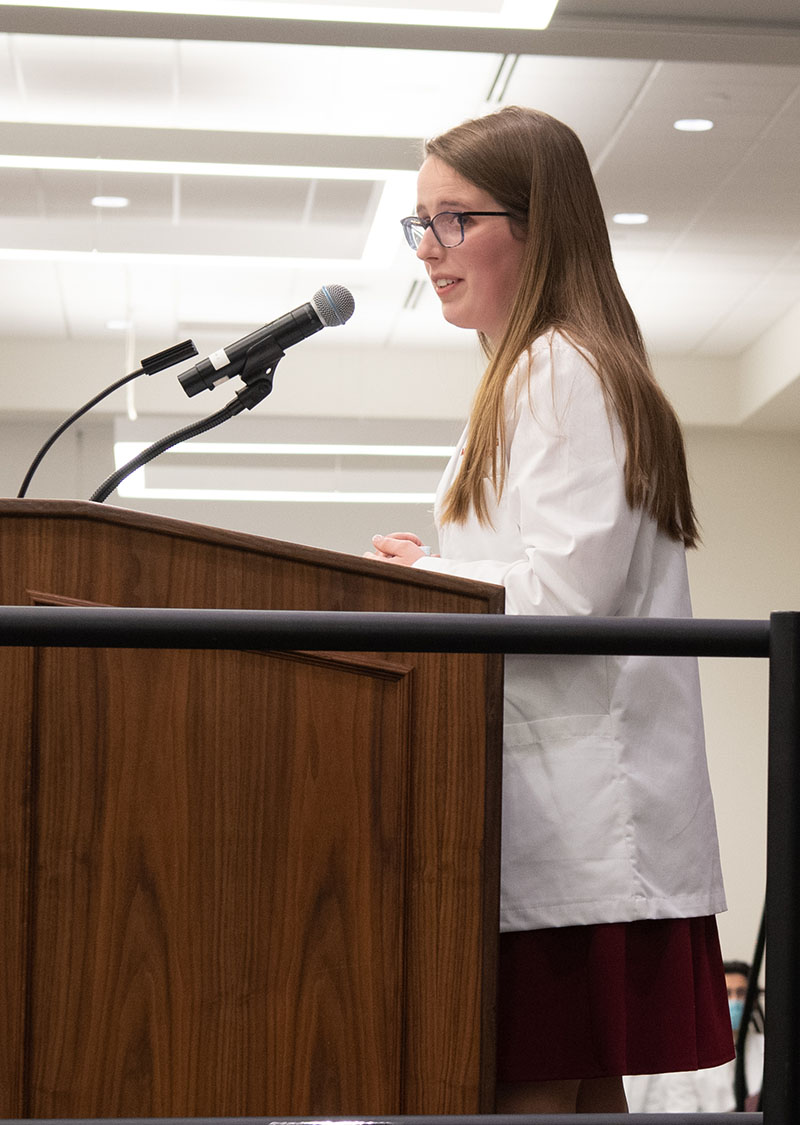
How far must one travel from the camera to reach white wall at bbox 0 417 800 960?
7051mm

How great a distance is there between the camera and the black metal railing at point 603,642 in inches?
27.1

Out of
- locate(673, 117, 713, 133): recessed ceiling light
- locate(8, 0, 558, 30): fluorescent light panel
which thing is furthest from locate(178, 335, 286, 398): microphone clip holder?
locate(673, 117, 713, 133): recessed ceiling light

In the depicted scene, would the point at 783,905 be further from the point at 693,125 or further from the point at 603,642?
the point at 693,125

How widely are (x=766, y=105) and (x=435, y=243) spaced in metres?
3.83

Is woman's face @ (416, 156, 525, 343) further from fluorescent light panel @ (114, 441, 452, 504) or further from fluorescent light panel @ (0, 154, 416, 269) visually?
fluorescent light panel @ (114, 441, 452, 504)

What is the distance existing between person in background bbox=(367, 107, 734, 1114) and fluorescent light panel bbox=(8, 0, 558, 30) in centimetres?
290

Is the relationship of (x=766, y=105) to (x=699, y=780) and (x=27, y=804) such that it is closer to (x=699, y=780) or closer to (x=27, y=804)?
(x=699, y=780)

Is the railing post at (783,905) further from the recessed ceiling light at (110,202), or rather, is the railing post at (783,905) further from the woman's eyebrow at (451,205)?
the recessed ceiling light at (110,202)

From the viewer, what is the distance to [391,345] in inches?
289

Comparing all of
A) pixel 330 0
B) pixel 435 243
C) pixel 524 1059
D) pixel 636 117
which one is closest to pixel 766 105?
pixel 636 117

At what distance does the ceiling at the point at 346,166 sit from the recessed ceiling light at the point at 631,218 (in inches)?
2.6

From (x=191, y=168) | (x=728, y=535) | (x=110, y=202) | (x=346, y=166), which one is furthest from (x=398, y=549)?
(x=728, y=535)

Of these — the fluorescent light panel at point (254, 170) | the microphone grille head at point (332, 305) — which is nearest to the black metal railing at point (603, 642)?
the microphone grille head at point (332, 305)

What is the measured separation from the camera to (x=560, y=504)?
123 cm
